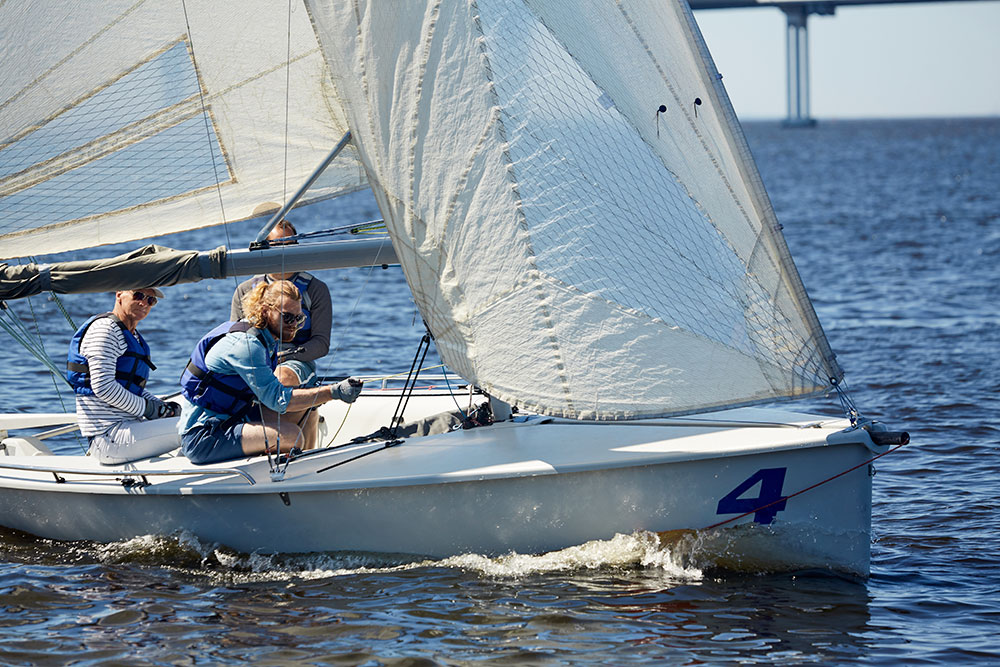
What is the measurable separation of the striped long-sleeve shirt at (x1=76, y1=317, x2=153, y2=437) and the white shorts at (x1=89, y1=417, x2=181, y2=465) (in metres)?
0.05

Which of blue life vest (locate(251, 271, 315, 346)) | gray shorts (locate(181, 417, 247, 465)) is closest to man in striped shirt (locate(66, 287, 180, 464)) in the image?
gray shorts (locate(181, 417, 247, 465))

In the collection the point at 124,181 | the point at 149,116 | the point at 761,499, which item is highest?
the point at 149,116

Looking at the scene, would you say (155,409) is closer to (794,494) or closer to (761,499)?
(761,499)

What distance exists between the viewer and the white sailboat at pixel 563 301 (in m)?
5.56

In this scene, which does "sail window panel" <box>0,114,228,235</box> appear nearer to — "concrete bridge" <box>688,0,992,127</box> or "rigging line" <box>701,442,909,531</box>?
"rigging line" <box>701,442,909,531</box>

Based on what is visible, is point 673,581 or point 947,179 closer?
point 673,581

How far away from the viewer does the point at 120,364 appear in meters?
6.38

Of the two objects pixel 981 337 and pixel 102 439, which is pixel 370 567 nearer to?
pixel 102 439

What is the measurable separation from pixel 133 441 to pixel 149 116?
174 centimetres

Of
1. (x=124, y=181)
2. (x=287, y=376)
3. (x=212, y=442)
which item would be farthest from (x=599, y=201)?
(x=124, y=181)

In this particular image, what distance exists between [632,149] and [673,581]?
77.6 inches

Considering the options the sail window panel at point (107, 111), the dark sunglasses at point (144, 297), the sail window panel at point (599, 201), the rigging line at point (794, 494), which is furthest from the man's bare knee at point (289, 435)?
the rigging line at point (794, 494)

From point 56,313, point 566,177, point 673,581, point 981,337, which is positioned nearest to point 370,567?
point 673,581

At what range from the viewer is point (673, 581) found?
5.78 meters
